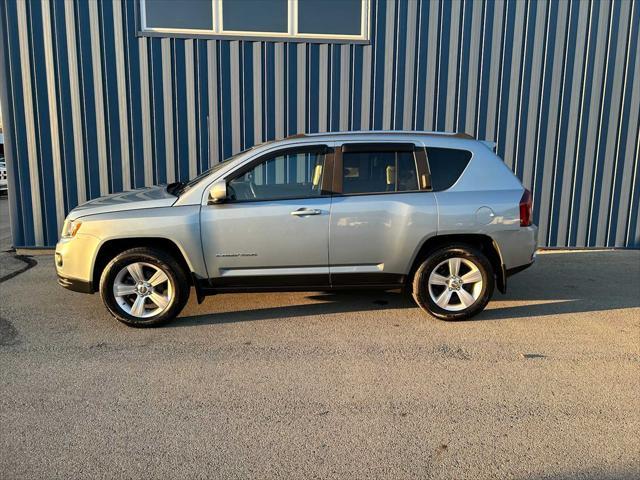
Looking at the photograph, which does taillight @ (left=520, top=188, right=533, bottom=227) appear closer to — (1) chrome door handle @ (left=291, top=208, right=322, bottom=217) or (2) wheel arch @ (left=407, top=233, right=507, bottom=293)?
(2) wheel arch @ (left=407, top=233, right=507, bottom=293)

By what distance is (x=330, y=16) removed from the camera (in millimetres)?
7543

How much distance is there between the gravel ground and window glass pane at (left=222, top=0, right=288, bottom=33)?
179 inches

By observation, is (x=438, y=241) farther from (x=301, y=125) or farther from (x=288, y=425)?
(x=301, y=125)

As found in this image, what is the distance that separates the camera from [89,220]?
14.1 feet

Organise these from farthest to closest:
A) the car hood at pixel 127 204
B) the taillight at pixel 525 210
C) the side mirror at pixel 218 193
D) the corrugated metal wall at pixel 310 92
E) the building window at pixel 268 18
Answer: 1. the building window at pixel 268 18
2. the corrugated metal wall at pixel 310 92
3. the taillight at pixel 525 210
4. the car hood at pixel 127 204
5. the side mirror at pixel 218 193

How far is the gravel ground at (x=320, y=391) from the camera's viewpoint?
2566 millimetres

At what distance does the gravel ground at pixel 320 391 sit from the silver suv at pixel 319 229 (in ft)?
1.27

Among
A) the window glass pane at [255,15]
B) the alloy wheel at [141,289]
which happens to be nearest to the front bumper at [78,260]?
the alloy wheel at [141,289]

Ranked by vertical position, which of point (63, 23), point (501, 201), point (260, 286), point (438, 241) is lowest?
point (260, 286)

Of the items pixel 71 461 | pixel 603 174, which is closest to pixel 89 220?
pixel 71 461

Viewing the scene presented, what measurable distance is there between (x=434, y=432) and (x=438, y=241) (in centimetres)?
213

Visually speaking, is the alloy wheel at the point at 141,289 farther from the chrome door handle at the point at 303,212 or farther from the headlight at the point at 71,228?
the chrome door handle at the point at 303,212

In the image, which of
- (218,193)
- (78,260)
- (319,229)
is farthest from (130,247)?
(319,229)

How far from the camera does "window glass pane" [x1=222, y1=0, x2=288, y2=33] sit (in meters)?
7.44
